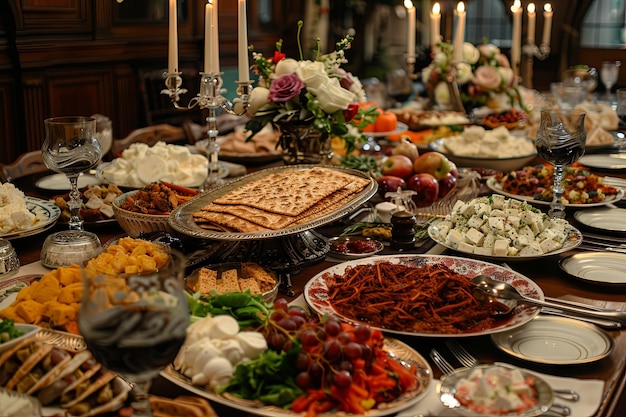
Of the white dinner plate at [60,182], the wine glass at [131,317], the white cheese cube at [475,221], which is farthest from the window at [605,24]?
the wine glass at [131,317]

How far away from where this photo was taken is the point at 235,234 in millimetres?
1604

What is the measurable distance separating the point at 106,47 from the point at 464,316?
14.2 feet

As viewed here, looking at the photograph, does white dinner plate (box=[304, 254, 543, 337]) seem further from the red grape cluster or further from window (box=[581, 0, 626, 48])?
window (box=[581, 0, 626, 48])

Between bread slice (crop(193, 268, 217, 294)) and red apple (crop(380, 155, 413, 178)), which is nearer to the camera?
bread slice (crop(193, 268, 217, 294))

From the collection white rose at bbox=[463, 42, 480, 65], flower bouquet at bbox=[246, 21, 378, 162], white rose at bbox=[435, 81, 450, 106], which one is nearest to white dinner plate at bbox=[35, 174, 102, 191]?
flower bouquet at bbox=[246, 21, 378, 162]

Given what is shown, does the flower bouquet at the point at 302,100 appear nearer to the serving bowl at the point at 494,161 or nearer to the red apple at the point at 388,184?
the red apple at the point at 388,184

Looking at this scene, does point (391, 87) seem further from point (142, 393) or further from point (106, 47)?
point (142, 393)

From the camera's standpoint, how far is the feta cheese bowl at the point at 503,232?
181 cm

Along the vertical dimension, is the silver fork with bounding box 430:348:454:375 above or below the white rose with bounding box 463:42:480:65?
below

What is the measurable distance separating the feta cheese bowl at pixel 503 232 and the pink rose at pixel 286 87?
0.72m

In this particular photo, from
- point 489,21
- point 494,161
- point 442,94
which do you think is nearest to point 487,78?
point 442,94

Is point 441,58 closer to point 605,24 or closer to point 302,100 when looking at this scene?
point 302,100

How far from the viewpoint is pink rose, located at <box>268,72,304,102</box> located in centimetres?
244

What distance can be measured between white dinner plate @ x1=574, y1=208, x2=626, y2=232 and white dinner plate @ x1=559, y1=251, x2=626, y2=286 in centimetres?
27
